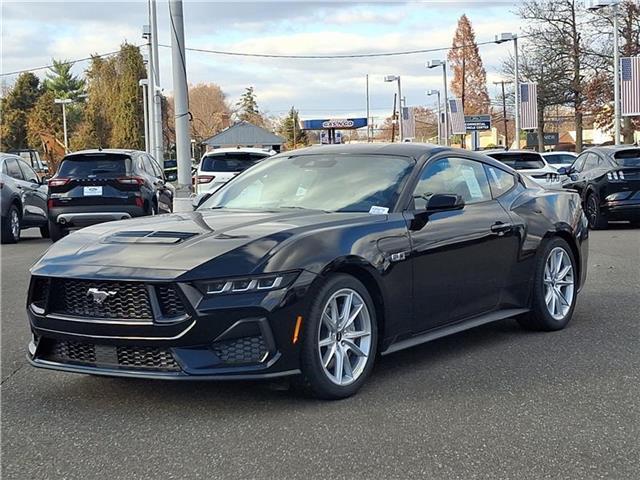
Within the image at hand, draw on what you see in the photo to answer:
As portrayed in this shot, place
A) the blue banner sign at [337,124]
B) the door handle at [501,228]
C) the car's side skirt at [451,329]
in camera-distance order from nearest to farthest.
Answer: the car's side skirt at [451,329] < the door handle at [501,228] < the blue banner sign at [337,124]

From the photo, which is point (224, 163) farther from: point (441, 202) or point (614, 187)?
point (441, 202)

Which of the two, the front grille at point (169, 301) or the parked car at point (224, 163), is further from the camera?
the parked car at point (224, 163)

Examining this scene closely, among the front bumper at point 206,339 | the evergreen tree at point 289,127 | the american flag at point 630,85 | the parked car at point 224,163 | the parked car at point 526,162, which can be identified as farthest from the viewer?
the evergreen tree at point 289,127

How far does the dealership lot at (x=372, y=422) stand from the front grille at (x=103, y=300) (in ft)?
1.79

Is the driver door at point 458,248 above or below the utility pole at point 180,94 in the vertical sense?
below

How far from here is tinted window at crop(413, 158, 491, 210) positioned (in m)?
5.78

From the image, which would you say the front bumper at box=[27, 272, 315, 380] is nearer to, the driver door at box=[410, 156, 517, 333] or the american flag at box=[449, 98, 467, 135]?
the driver door at box=[410, 156, 517, 333]

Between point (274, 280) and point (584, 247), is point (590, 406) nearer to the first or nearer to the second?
point (274, 280)

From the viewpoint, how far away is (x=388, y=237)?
521 cm

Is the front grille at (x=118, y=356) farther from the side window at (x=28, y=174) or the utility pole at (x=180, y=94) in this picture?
the side window at (x=28, y=174)

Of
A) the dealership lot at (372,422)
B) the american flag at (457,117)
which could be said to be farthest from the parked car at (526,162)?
the american flag at (457,117)

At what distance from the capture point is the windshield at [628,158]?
15.7 metres

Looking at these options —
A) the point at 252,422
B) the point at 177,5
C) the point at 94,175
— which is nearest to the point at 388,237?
the point at 252,422

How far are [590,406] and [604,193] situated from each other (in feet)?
39.2
